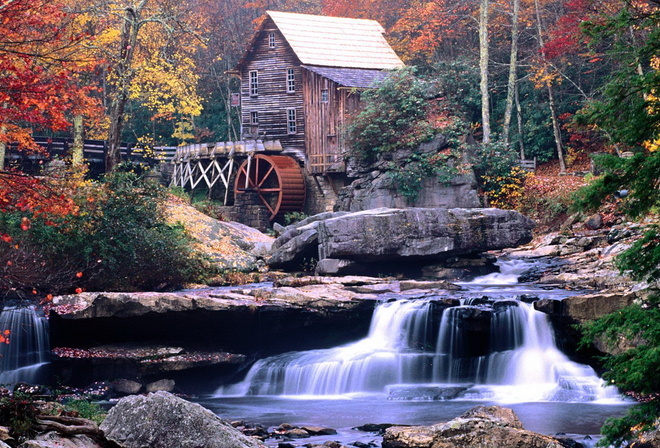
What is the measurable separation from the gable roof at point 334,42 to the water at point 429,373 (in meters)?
23.5

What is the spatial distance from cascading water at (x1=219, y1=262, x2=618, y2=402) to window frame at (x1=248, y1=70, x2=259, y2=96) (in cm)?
2581

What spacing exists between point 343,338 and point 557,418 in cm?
605

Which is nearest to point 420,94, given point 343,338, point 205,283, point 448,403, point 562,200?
point 562,200

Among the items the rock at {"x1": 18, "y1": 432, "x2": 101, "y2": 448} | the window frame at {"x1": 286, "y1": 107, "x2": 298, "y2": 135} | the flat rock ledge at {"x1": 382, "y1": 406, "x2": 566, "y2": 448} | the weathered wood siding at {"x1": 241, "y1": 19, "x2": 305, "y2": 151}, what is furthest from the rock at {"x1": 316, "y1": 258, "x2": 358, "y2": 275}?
the window frame at {"x1": 286, "y1": 107, "x2": 298, "y2": 135}

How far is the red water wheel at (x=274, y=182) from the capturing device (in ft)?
121

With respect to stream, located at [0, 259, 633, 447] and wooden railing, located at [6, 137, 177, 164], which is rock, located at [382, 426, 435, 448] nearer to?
stream, located at [0, 259, 633, 447]

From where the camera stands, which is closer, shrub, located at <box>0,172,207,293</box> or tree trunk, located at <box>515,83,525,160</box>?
shrub, located at <box>0,172,207,293</box>

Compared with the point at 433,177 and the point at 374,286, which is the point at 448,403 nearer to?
the point at 374,286

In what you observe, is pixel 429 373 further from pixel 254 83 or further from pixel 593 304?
pixel 254 83

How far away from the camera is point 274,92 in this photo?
39.8 metres

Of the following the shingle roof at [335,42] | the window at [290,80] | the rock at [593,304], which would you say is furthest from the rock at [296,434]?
the window at [290,80]

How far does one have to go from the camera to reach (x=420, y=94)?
33.3 meters

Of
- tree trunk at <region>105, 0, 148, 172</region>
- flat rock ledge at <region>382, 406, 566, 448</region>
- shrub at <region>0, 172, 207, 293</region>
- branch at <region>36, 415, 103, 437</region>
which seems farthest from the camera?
tree trunk at <region>105, 0, 148, 172</region>

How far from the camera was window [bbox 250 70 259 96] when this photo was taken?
4041cm
